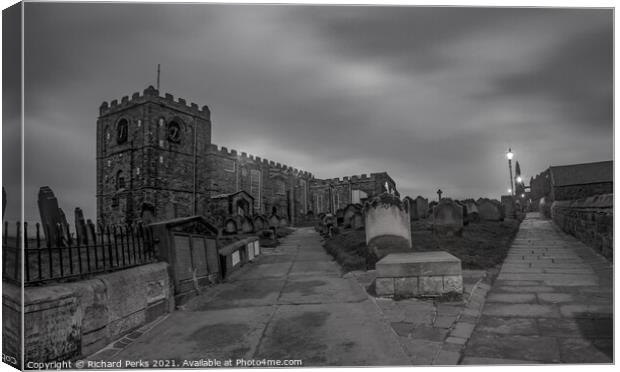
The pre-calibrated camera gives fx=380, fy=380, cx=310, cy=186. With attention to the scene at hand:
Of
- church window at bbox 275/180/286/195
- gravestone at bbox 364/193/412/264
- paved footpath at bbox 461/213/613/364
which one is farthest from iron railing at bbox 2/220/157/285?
church window at bbox 275/180/286/195

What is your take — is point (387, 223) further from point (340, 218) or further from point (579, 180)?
point (340, 218)

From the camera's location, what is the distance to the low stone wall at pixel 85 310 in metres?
2.79

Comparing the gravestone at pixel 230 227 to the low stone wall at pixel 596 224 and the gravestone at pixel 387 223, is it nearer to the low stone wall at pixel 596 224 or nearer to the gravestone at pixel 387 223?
the gravestone at pixel 387 223

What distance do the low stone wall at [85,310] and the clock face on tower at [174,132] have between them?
2674 cm

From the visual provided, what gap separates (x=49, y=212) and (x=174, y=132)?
28.1 m

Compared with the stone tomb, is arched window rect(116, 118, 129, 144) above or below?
above

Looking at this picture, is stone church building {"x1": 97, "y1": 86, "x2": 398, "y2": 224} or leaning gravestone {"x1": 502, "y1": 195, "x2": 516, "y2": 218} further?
stone church building {"x1": 97, "y1": 86, "x2": 398, "y2": 224}

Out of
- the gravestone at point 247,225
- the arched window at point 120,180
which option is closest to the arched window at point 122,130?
the arched window at point 120,180

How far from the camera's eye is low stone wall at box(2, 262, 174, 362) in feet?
9.14

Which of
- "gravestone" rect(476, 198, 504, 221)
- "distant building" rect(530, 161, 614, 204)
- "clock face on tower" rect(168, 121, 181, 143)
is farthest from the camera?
"clock face on tower" rect(168, 121, 181, 143)

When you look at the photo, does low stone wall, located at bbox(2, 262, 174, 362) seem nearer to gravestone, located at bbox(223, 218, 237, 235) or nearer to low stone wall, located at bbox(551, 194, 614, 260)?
low stone wall, located at bbox(551, 194, 614, 260)

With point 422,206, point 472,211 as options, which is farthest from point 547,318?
point 422,206

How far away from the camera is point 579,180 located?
8414 millimetres

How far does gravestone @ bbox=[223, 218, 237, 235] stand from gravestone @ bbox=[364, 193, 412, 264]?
1026cm
